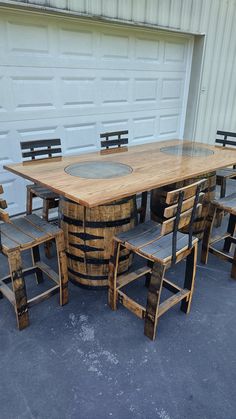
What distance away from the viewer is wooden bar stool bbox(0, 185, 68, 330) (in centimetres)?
172

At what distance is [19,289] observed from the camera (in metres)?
1.80

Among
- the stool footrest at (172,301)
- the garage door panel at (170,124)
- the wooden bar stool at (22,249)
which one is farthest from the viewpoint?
the garage door panel at (170,124)

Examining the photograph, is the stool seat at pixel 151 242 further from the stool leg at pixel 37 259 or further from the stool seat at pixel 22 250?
the stool leg at pixel 37 259

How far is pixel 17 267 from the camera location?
5.74 ft

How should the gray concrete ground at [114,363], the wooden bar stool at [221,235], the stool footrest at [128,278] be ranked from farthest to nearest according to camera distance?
1. the wooden bar stool at [221,235]
2. the stool footrest at [128,278]
3. the gray concrete ground at [114,363]

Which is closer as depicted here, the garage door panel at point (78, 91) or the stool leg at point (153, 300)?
the stool leg at point (153, 300)

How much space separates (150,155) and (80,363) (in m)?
1.85

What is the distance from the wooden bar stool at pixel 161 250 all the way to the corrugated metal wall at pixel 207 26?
7.59 ft

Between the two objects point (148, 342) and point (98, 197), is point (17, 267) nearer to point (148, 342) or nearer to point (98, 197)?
point (98, 197)

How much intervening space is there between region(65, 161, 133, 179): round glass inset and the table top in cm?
4

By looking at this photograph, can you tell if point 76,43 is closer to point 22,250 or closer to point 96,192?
point 96,192

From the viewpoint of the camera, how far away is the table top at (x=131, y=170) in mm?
1734

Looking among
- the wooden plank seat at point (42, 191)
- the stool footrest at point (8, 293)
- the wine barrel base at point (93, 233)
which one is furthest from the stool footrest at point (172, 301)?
the wooden plank seat at point (42, 191)

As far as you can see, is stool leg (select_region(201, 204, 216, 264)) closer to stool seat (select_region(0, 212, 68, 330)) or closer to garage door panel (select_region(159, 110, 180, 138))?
stool seat (select_region(0, 212, 68, 330))
